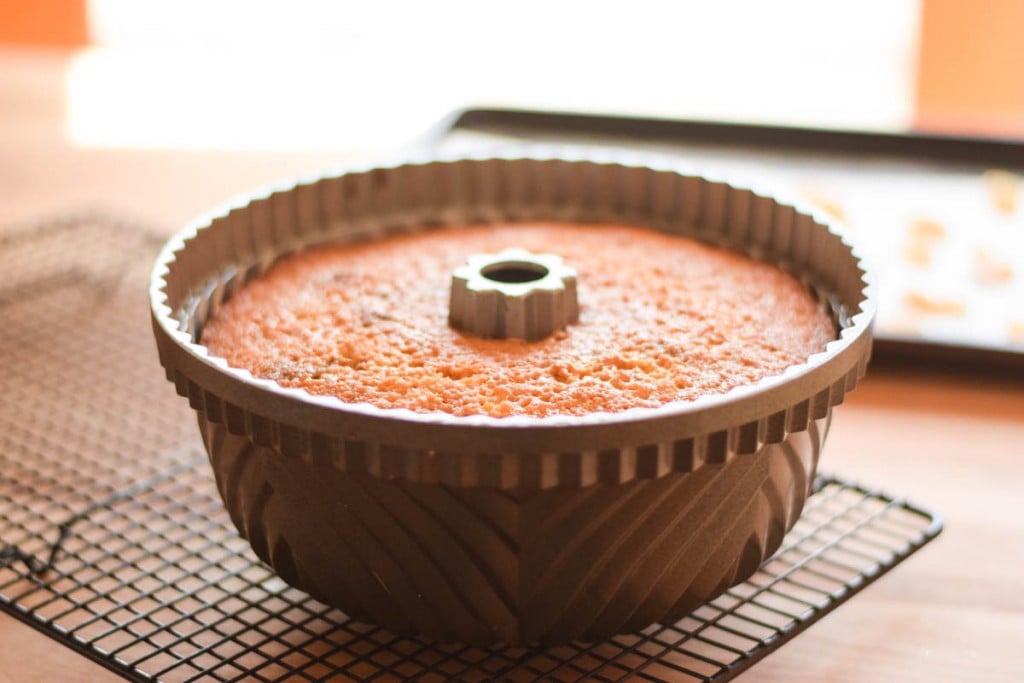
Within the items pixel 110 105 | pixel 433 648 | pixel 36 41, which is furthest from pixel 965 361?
pixel 36 41

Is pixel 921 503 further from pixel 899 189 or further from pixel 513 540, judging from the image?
pixel 899 189

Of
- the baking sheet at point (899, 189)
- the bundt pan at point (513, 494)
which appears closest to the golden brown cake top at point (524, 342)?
the bundt pan at point (513, 494)

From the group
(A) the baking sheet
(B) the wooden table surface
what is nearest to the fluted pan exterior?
(B) the wooden table surface

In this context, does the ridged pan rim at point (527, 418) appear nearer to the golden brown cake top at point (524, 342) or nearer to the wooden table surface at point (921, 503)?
the golden brown cake top at point (524, 342)

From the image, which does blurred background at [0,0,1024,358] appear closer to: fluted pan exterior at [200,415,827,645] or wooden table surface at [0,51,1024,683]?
wooden table surface at [0,51,1024,683]

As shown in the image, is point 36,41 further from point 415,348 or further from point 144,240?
point 415,348

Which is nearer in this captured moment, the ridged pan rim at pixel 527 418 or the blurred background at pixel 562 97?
the ridged pan rim at pixel 527 418
